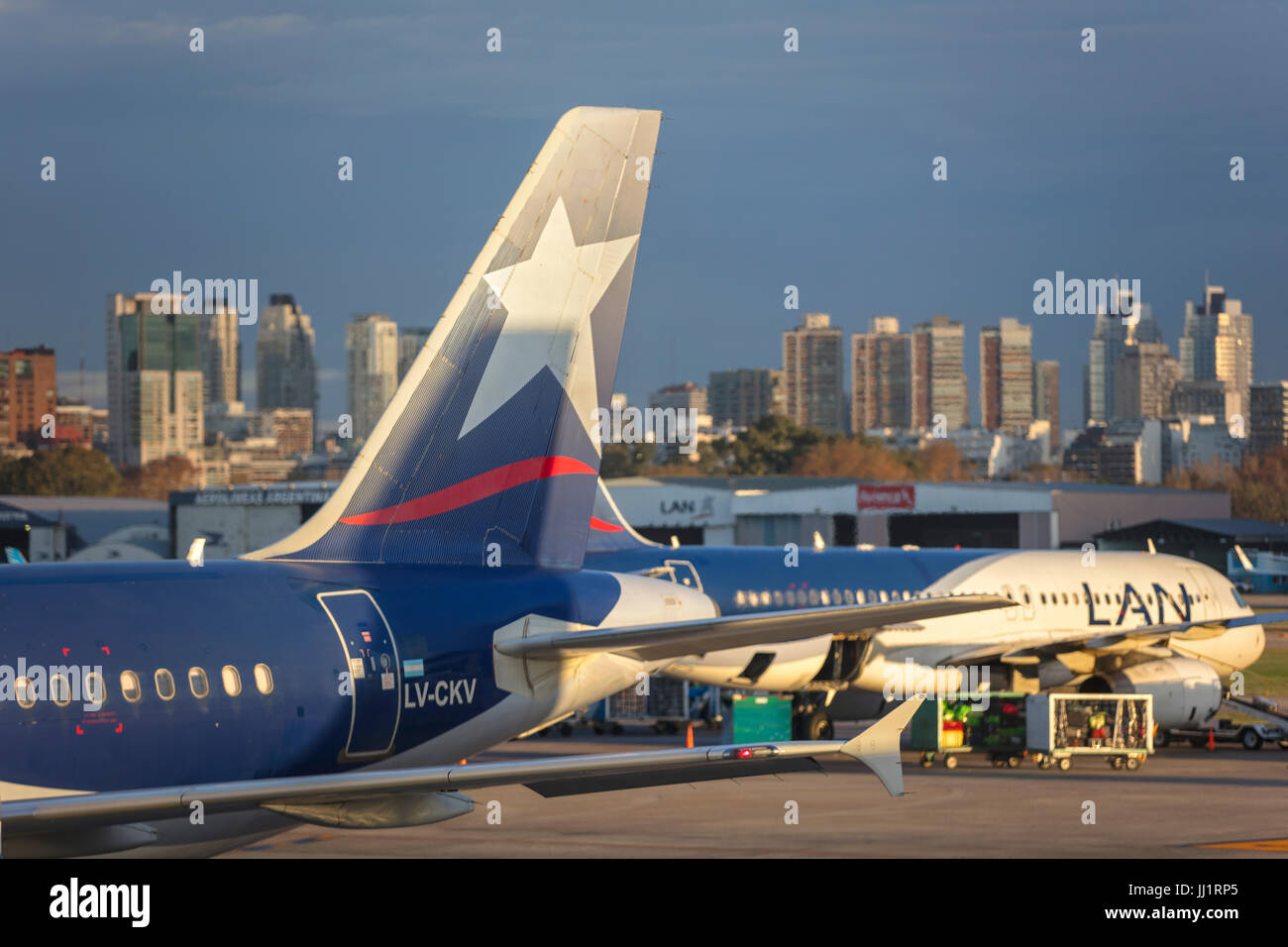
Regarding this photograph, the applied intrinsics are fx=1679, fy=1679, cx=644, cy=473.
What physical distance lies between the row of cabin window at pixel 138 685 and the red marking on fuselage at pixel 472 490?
2.97 m

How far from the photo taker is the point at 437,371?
1714cm

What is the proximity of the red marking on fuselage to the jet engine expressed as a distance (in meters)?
21.4

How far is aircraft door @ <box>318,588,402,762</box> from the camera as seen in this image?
15039 millimetres

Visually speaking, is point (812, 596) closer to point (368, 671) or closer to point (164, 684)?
point (368, 671)

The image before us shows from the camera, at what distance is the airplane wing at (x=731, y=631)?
46.0 feet

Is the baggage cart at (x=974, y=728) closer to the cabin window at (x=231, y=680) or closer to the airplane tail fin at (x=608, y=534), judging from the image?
the airplane tail fin at (x=608, y=534)

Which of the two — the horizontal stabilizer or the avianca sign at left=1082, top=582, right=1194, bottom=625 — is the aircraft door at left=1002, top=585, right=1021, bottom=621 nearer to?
the avianca sign at left=1082, top=582, right=1194, bottom=625

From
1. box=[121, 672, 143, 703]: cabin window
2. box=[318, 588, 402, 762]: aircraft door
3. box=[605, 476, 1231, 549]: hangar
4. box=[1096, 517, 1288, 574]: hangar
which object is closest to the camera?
box=[121, 672, 143, 703]: cabin window

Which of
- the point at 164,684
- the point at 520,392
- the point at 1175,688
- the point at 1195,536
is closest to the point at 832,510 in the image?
the point at 1195,536

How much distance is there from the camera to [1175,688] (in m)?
36.0

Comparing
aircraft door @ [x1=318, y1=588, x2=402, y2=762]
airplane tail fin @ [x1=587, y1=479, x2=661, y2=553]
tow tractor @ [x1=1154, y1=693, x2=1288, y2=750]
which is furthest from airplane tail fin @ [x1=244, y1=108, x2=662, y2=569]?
tow tractor @ [x1=1154, y1=693, x2=1288, y2=750]

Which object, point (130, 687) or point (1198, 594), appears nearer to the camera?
point (130, 687)

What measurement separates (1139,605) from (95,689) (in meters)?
33.2

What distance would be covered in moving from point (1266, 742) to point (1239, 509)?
142 meters
